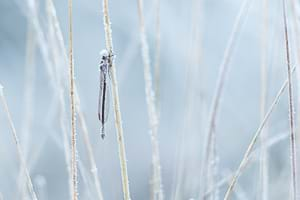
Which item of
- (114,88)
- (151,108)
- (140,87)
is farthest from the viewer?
(140,87)

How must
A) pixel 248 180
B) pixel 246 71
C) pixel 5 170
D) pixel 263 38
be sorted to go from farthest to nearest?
pixel 246 71
pixel 248 180
pixel 5 170
pixel 263 38

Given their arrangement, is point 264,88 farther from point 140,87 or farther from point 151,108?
point 140,87

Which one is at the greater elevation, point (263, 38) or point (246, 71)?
point (246, 71)

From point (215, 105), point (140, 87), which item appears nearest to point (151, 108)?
point (215, 105)

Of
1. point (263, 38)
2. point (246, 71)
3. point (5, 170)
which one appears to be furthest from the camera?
point (246, 71)

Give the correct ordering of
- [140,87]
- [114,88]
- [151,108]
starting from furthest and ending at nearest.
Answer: [140,87] < [151,108] < [114,88]

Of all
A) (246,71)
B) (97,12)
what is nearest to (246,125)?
(246,71)

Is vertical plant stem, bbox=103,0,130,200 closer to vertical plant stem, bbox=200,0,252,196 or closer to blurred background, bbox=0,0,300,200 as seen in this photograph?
vertical plant stem, bbox=200,0,252,196

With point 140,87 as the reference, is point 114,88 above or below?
below

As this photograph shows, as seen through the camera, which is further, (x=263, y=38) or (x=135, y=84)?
(x=135, y=84)

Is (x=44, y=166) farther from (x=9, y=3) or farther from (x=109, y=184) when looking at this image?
(x=9, y=3)

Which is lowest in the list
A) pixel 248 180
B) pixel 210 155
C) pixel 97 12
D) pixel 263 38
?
pixel 210 155
